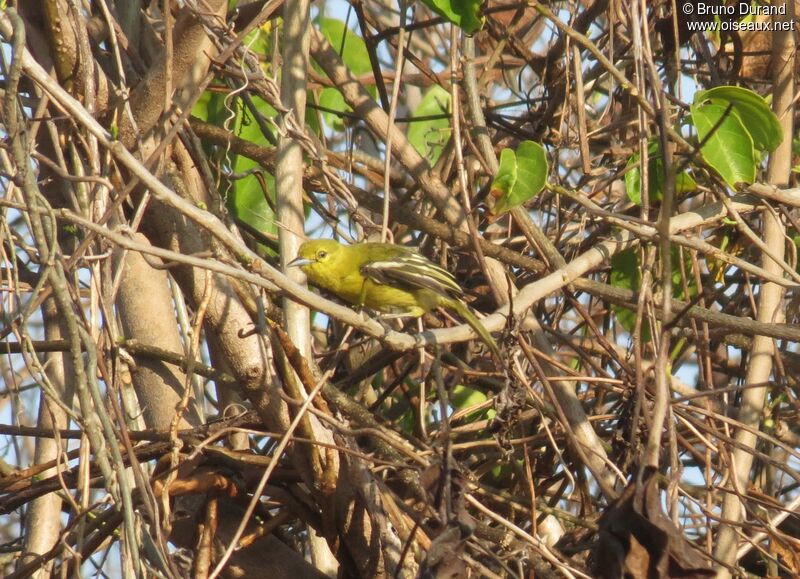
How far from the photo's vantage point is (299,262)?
3945mm

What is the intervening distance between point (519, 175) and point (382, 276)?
0.90 metres

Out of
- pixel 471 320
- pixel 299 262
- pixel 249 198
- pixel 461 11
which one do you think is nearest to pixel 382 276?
pixel 299 262

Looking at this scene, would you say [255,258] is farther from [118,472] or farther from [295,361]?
[295,361]

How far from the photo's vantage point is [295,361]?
339 centimetres

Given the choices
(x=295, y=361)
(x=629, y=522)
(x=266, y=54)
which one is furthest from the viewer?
(x=266, y=54)

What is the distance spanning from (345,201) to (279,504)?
1.27 m

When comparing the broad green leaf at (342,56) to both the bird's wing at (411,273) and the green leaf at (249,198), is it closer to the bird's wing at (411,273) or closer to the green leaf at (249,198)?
the green leaf at (249,198)

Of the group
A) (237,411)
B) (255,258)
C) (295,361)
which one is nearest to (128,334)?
(237,411)

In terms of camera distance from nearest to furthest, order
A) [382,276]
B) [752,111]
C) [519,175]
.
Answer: [752,111] → [519,175] → [382,276]

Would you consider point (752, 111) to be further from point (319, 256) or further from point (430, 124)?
point (430, 124)

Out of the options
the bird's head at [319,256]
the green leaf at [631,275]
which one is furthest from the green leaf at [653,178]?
the bird's head at [319,256]

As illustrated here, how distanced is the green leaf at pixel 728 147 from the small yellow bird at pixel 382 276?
114 cm

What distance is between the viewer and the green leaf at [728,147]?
363cm

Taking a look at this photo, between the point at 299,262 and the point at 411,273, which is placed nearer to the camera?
the point at 299,262
